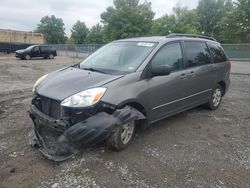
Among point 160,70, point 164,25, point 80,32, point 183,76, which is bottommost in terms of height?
point 183,76

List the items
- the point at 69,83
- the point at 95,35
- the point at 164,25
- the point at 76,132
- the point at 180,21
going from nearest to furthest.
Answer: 1. the point at 76,132
2. the point at 69,83
3. the point at 164,25
4. the point at 180,21
5. the point at 95,35

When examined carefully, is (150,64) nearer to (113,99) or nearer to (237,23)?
(113,99)

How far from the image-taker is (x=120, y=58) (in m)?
4.50

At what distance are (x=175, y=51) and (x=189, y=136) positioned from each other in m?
1.62

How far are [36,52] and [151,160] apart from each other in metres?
26.3

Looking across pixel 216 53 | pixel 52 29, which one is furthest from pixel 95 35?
pixel 216 53

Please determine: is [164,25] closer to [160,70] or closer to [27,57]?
[27,57]

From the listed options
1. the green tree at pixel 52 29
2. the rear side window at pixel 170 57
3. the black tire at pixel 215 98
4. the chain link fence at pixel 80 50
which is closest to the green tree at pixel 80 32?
the green tree at pixel 52 29

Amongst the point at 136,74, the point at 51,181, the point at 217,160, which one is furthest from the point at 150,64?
the point at 51,181

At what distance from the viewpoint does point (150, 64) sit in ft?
13.7

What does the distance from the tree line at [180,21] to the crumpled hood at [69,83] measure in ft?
118

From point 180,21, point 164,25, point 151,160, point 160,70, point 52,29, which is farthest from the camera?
point 52,29

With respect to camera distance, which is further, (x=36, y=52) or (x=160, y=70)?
(x=36, y=52)

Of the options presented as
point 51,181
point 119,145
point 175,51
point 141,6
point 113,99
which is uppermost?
point 141,6
